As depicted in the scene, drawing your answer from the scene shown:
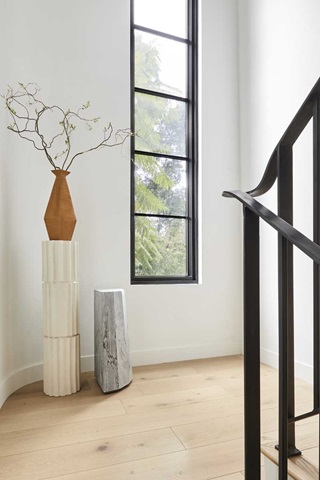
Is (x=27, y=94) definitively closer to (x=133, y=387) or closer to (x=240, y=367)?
(x=133, y=387)

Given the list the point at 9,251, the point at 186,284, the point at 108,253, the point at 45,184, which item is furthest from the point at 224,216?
the point at 9,251

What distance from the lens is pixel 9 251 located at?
76.2 inches

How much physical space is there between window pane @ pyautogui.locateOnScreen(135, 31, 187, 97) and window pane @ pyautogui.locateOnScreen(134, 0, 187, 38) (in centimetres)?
9

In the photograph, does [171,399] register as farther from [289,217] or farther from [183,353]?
[289,217]

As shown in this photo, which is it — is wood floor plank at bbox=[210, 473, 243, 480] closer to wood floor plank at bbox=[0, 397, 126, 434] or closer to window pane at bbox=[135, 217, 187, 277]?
wood floor plank at bbox=[0, 397, 126, 434]

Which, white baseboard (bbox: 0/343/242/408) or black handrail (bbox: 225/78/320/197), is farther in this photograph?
white baseboard (bbox: 0/343/242/408)

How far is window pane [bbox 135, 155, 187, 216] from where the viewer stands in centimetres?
255

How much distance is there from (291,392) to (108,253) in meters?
1.59

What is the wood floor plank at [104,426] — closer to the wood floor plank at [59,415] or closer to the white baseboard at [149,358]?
the wood floor plank at [59,415]

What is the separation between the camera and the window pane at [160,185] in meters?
2.55

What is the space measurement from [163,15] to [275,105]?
1.19 meters

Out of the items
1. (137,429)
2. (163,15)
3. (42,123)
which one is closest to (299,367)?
(137,429)

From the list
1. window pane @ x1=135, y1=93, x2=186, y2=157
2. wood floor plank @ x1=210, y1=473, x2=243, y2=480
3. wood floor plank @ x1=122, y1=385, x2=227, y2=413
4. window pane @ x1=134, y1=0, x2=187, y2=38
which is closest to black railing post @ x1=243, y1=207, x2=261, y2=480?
wood floor plank @ x1=210, y1=473, x2=243, y2=480

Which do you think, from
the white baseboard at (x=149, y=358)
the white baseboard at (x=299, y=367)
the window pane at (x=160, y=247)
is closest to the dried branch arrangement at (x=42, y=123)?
the window pane at (x=160, y=247)
